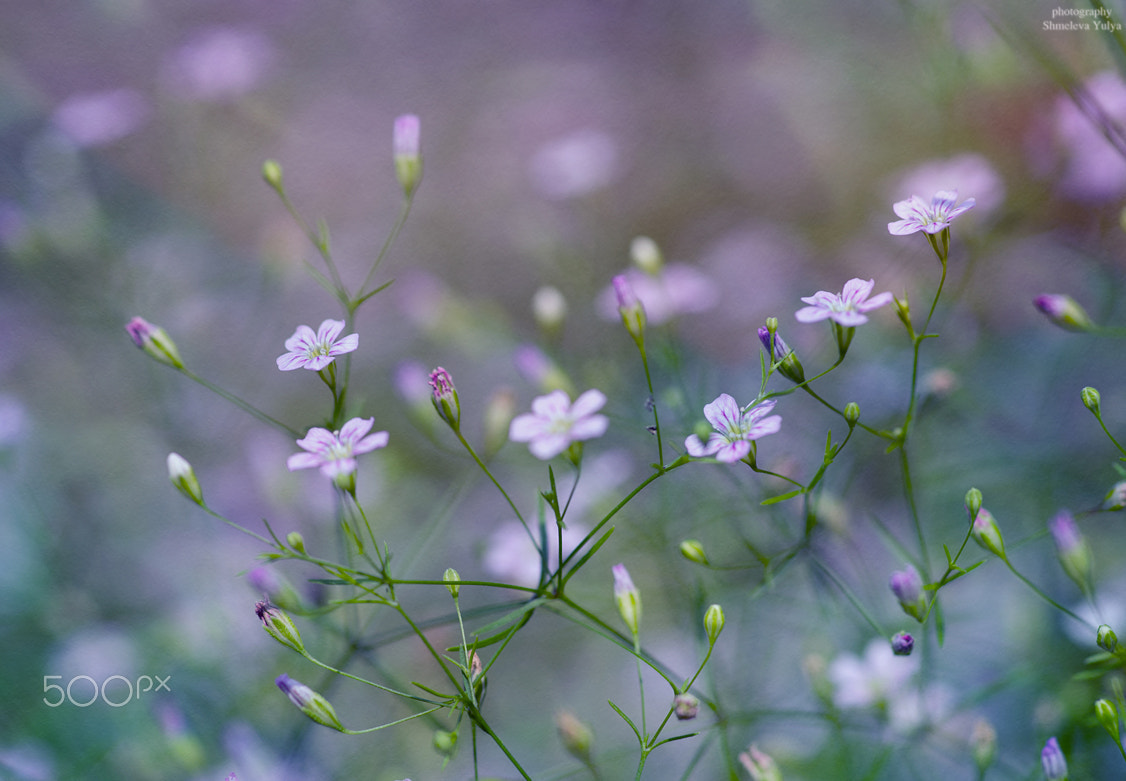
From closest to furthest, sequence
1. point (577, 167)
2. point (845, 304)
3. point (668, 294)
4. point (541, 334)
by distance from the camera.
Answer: point (845, 304)
point (668, 294)
point (577, 167)
point (541, 334)

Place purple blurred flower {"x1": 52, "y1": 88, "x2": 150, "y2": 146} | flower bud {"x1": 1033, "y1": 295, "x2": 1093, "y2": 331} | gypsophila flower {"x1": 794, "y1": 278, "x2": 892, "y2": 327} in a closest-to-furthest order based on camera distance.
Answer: gypsophila flower {"x1": 794, "y1": 278, "x2": 892, "y2": 327}, flower bud {"x1": 1033, "y1": 295, "x2": 1093, "y2": 331}, purple blurred flower {"x1": 52, "y1": 88, "x2": 150, "y2": 146}

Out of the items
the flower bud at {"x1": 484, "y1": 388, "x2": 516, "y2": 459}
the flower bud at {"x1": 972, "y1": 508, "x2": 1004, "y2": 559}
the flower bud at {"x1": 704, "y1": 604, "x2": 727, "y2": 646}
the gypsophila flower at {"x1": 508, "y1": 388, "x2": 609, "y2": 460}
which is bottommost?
the flower bud at {"x1": 484, "y1": 388, "x2": 516, "y2": 459}

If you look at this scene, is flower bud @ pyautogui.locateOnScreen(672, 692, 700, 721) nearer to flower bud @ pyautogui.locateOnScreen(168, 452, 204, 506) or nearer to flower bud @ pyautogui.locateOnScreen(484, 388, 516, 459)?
flower bud @ pyautogui.locateOnScreen(484, 388, 516, 459)

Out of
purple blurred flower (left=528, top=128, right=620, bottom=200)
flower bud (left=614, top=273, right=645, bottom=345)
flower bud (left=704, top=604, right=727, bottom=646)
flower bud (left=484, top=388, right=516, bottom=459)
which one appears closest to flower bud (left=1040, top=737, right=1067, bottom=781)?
flower bud (left=704, top=604, right=727, bottom=646)

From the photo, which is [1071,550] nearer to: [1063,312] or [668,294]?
[1063,312]

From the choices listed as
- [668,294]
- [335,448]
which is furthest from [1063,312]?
[335,448]

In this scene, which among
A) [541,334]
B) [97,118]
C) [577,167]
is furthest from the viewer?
[541,334]

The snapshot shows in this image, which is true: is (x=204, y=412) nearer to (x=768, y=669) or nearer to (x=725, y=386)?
(x=725, y=386)

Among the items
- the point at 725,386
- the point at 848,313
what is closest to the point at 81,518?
the point at 725,386
